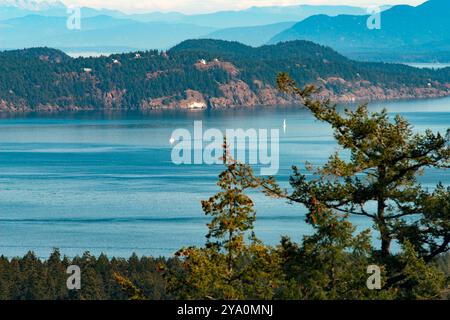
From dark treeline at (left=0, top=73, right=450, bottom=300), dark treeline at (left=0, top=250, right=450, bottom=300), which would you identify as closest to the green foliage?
dark treeline at (left=0, top=73, right=450, bottom=300)

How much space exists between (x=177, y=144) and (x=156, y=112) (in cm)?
7596

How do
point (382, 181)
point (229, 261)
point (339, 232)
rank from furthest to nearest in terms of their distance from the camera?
point (382, 181)
point (339, 232)
point (229, 261)

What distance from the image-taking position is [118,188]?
239ft

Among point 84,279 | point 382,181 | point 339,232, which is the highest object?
point 382,181

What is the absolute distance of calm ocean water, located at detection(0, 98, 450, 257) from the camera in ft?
171

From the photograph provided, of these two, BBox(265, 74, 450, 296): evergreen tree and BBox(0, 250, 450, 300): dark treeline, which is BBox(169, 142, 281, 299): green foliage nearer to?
BBox(265, 74, 450, 296): evergreen tree

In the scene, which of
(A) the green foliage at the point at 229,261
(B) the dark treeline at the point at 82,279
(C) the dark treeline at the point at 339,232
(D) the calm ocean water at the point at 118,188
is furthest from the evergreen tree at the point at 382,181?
(B) the dark treeline at the point at 82,279

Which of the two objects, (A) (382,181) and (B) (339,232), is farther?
(A) (382,181)

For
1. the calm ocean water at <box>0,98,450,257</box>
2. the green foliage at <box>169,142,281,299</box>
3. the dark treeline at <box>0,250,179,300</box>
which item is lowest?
the calm ocean water at <box>0,98,450,257</box>

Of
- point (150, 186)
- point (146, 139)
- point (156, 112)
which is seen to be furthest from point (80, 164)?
point (156, 112)

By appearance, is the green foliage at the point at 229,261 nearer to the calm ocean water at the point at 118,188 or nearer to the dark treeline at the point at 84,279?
the calm ocean water at the point at 118,188

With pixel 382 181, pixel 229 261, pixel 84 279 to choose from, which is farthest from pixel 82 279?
pixel 229 261

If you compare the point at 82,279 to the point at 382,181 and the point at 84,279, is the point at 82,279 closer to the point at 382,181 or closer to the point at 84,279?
the point at 84,279
